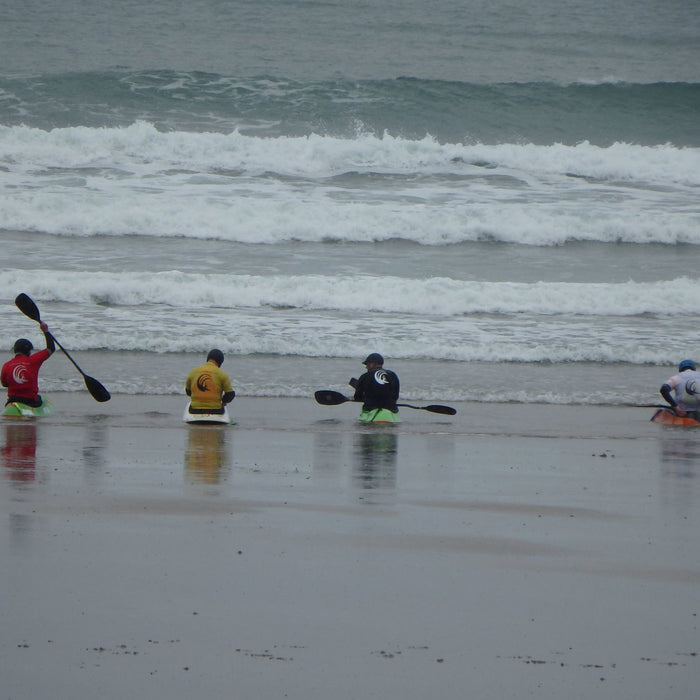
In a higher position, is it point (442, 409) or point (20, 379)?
point (20, 379)

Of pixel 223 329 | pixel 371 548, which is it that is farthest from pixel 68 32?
pixel 371 548

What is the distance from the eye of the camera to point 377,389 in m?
11.3

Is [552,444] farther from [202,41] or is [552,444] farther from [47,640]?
[202,41]

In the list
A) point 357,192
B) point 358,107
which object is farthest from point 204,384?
point 358,107

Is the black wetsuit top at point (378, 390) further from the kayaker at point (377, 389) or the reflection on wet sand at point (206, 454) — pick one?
the reflection on wet sand at point (206, 454)

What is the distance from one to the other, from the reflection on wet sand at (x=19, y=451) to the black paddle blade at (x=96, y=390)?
1.03 meters

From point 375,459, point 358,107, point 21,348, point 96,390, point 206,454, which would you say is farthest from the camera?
point 358,107

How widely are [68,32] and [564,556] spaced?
30.8 meters

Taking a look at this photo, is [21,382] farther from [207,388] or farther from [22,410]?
[207,388]

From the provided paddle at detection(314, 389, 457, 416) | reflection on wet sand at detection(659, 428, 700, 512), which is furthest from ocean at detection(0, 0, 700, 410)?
reflection on wet sand at detection(659, 428, 700, 512)

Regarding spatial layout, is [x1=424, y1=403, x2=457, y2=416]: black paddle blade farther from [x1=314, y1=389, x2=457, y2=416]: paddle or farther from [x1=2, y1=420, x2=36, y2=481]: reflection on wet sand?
[x1=2, y1=420, x2=36, y2=481]: reflection on wet sand

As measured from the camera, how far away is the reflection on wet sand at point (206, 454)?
24.6ft

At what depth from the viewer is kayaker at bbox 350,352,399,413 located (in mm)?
11250

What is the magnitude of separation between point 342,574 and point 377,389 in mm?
6209
